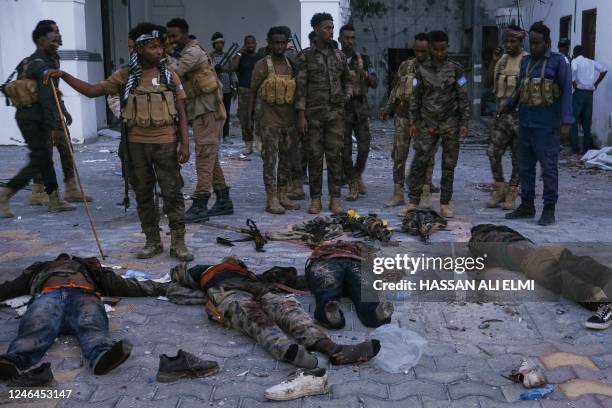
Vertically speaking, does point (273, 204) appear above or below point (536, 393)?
above

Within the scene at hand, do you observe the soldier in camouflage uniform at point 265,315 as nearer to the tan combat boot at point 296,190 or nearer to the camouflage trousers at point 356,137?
the tan combat boot at point 296,190

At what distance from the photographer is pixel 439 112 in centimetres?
732

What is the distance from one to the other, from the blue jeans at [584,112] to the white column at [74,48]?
9031 millimetres

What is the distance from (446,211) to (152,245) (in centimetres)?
320

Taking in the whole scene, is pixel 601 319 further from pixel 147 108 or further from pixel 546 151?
pixel 147 108

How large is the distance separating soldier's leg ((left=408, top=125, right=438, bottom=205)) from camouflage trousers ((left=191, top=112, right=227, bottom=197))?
2097 millimetres

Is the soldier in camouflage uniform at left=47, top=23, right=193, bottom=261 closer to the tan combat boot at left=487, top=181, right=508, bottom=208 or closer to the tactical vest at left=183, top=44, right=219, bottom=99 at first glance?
the tactical vest at left=183, top=44, right=219, bottom=99

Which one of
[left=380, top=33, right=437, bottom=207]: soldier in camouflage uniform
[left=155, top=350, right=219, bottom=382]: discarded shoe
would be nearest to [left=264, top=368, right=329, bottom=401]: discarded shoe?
[left=155, top=350, right=219, bottom=382]: discarded shoe

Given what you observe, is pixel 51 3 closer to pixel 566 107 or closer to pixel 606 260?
pixel 566 107

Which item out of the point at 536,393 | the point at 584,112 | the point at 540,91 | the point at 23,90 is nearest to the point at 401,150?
the point at 540,91

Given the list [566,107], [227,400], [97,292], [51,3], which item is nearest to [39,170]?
[97,292]

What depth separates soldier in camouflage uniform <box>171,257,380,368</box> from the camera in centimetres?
386

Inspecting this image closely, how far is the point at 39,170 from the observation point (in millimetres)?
7469

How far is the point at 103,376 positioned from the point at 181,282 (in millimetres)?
1261
